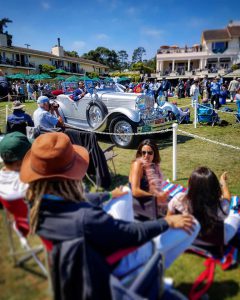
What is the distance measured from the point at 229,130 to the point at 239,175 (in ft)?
15.6

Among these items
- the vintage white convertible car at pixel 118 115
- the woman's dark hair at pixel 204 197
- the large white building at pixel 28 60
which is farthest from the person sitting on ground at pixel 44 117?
the large white building at pixel 28 60

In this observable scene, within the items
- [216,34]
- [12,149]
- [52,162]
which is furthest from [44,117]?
[216,34]

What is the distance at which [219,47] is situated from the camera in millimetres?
50469

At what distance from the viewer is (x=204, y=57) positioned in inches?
2005

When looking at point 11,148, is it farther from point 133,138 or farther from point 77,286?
point 133,138

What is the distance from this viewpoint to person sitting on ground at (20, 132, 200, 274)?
1.51m

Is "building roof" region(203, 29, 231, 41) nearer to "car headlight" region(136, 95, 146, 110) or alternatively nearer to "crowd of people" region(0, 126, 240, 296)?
"car headlight" region(136, 95, 146, 110)

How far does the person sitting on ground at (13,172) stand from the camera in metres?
2.14

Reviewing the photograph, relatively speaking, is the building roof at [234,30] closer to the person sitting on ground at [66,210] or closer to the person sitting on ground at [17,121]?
the person sitting on ground at [17,121]

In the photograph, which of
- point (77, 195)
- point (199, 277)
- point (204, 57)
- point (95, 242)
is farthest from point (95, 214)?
point (204, 57)

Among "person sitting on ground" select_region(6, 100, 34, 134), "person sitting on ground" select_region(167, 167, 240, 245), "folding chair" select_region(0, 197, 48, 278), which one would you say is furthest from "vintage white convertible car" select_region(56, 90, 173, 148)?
"folding chair" select_region(0, 197, 48, 278)

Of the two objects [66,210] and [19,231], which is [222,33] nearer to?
[19,231]

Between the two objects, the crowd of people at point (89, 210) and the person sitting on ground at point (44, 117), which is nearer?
the crowd of people at point (89, 210)

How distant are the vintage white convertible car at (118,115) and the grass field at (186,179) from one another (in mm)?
530
